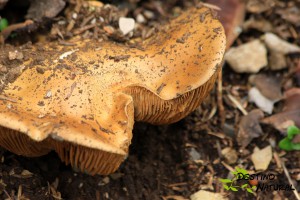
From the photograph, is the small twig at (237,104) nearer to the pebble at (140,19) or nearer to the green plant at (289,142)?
the green plant at (289,142)

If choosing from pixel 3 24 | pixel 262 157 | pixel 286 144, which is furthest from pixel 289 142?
pixel 3 24

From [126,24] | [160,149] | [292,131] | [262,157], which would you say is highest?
[126,24]

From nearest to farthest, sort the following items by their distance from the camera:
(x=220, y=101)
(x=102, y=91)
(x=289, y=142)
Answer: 1. (x=102, y=91)
2. (x=289, y=142)
3. (x=220, y=101)

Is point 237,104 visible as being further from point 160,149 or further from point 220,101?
point 160,149

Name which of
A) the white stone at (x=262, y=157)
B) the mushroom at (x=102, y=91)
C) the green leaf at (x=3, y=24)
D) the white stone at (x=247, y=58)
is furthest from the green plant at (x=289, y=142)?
the green leaf at (x=3, y=24)

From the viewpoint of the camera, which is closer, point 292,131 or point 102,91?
point 102,91

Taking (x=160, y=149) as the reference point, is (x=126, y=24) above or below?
above


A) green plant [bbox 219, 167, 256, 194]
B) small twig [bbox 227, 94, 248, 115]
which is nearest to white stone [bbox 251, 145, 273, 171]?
green plant [bbox 219, 167, 256, 194]
